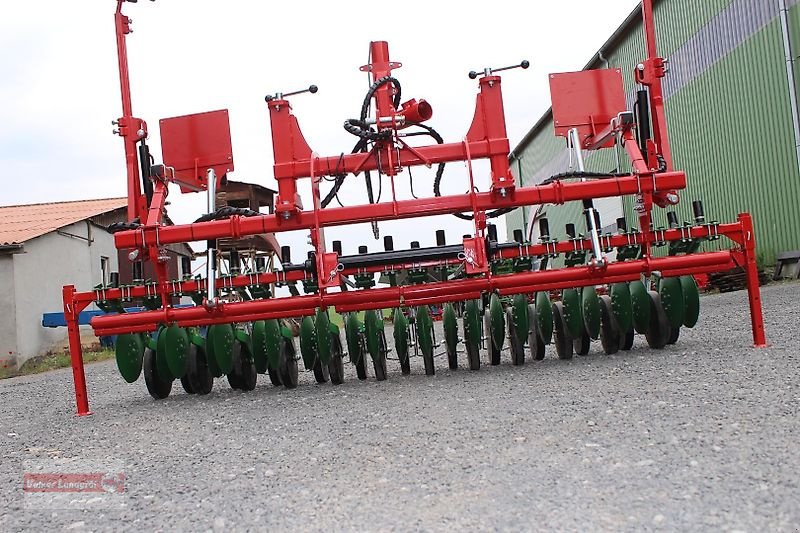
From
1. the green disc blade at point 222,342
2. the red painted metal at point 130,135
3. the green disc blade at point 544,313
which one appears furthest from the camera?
the red painted metal at point 130,135

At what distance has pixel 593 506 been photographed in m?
2.80

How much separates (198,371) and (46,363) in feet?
39.7

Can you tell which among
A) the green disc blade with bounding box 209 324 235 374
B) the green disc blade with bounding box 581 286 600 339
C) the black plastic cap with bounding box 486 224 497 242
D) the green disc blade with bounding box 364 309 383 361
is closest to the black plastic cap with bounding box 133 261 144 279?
the green disc blade with bounding box 209 324 235 374

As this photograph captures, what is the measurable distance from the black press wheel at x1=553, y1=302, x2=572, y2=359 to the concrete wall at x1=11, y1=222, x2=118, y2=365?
13994 mm

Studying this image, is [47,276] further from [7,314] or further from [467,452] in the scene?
[467,452]

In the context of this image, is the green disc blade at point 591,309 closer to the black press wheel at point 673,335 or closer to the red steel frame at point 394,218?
the red steel frame at point 394,218

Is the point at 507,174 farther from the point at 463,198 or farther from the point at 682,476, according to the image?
the point at 682,476

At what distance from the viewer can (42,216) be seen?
21781mm

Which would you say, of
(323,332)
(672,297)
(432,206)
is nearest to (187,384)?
(323,332)

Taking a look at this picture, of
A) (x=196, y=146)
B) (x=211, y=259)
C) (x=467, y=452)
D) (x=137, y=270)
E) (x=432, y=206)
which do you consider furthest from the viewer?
(x=196, y=146)

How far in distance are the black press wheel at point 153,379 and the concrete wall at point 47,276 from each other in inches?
469

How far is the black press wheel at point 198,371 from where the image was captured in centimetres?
650

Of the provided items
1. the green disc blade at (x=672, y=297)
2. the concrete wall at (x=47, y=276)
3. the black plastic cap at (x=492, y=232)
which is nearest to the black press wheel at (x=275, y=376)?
the black plastic cap at (x=492, y=232)

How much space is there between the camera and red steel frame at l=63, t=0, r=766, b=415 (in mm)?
5973
